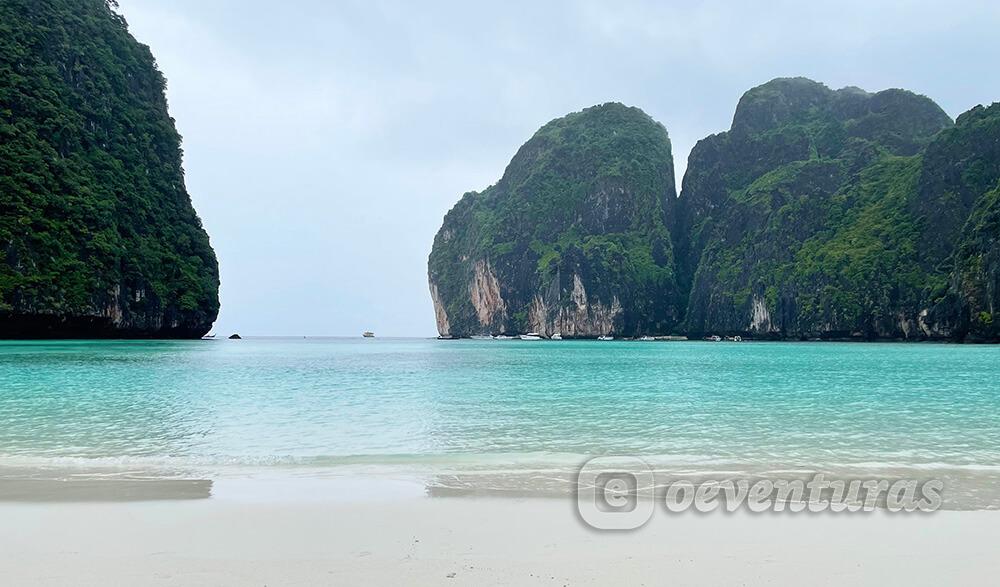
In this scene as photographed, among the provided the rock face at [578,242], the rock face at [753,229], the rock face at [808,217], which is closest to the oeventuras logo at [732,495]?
the rock face at [753,229]

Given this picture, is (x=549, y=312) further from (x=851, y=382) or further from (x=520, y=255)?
(x=851, y=382)

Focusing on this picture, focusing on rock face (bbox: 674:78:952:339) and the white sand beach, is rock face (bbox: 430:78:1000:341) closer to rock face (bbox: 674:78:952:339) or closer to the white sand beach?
rock face (bbox: 674:78:952:339)

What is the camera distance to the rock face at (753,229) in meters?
78.9

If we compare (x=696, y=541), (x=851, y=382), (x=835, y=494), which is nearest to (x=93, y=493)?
(x=696, y=541)

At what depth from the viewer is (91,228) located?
53.0 meters

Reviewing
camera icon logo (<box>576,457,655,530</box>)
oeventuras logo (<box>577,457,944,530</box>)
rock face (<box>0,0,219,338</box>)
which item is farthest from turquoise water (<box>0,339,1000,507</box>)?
rock face (<box>0,0,219,338</box>)

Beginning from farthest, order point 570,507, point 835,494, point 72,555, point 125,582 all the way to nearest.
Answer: point 835,494, point 570,507, point 72,555, point 125,582

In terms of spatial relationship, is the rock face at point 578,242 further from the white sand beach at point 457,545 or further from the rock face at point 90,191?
the white sand beach at point 457,545

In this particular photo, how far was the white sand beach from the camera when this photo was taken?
143 inches

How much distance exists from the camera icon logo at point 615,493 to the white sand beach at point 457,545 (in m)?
0.17

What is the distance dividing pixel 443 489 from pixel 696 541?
100 inches

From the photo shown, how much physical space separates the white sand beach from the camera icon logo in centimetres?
17

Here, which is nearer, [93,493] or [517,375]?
[93,493]

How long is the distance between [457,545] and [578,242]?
129131mm
